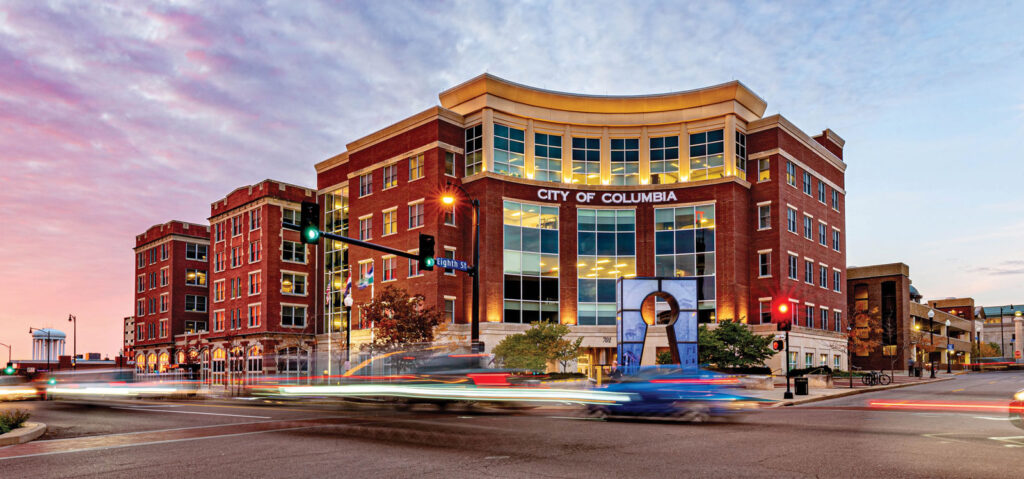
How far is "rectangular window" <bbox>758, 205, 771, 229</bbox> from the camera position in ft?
190

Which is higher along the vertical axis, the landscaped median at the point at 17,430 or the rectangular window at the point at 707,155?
the rectangular window at the point at 707,155

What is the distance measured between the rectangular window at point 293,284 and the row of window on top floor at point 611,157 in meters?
21.8

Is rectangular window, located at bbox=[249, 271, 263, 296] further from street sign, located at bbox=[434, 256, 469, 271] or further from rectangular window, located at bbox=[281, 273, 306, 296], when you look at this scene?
street sign, located at bbox=[434, 256, 469, 271]

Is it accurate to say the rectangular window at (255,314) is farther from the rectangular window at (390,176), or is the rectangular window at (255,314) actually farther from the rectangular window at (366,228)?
the rectangular window at (390,176)

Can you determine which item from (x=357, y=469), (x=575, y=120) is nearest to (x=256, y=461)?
(x=357, y=469)

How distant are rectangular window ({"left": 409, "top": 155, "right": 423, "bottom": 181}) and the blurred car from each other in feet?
143

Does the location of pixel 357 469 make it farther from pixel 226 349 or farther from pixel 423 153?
pixel 226 349

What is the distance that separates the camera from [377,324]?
49.9 m

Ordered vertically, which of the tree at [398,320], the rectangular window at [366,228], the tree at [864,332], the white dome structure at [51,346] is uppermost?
the rectangular window at [366,228]

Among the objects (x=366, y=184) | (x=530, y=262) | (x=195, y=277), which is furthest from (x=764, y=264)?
(x=195, y=277)

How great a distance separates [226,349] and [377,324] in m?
29.5

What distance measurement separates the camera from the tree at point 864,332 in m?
72.6

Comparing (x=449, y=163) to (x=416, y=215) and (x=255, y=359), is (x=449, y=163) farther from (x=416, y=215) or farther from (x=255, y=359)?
(x=255, y=359)

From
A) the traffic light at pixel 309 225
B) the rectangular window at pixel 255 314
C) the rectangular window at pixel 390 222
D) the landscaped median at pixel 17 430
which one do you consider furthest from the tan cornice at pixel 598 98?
the landscaped median at pixel 17 430
